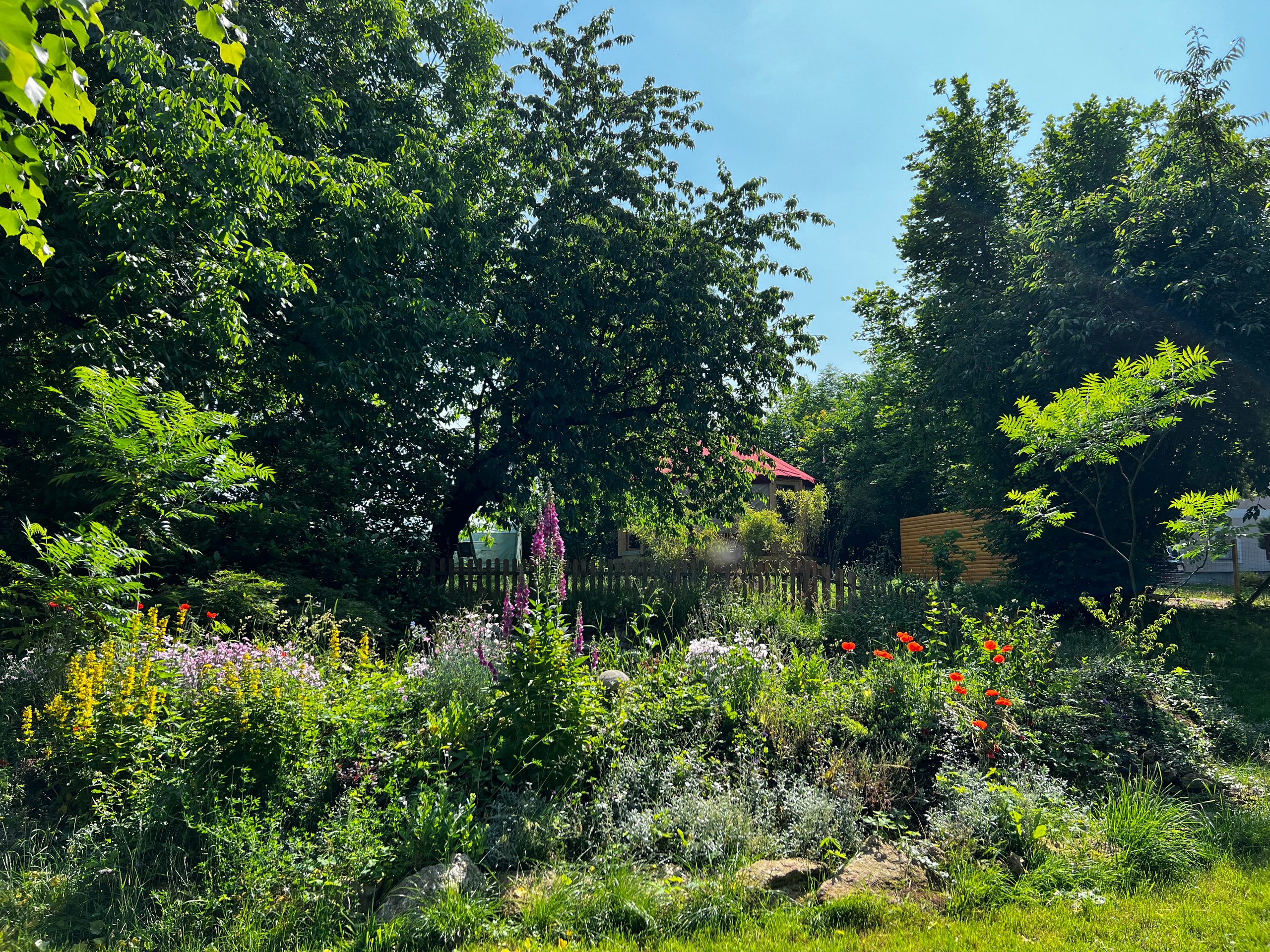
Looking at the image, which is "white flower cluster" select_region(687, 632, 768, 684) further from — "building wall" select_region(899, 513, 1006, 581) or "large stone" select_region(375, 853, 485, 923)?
"building wall" select_region(899, 513, 1006, 581)

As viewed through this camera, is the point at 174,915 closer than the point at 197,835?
Yes

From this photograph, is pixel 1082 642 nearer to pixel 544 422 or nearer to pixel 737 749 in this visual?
pixel 737 749

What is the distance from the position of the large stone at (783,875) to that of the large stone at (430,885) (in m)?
1.24

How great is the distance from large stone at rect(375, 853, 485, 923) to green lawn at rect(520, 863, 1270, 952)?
0.41 meters

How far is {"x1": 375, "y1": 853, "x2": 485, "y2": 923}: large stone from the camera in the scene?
10.0 feet

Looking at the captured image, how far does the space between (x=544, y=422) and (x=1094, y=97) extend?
40.0 feet

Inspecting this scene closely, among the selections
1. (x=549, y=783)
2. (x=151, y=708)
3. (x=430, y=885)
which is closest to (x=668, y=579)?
(x=549, y=783)

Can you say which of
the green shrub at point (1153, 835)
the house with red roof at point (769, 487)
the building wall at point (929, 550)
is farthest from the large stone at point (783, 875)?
the house with red roof at point (769, 487)

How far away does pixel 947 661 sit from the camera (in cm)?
618

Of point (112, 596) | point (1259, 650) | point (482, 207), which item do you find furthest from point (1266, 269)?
point (112, 596)

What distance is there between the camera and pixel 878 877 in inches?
140

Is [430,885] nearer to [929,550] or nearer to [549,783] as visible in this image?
[549,783]

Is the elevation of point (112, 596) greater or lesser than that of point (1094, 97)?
lesser

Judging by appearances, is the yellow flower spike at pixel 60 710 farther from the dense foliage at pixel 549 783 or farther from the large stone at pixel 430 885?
the large stone at pixel 430 885
